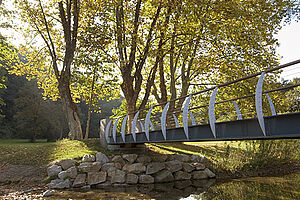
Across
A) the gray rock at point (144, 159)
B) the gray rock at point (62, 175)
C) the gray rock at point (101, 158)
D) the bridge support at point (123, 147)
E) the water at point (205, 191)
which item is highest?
the bridge support at point (123, 147)

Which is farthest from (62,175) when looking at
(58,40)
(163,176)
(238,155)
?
(58,40)

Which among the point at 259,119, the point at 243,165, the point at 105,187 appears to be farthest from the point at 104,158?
the point at 259,119

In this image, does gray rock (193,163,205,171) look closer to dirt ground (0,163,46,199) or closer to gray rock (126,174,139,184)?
gray rock (126,174,139,184)

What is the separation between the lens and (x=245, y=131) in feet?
21.1

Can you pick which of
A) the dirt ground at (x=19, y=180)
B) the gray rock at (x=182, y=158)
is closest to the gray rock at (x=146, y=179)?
the gray rock at (x=182, y=158)

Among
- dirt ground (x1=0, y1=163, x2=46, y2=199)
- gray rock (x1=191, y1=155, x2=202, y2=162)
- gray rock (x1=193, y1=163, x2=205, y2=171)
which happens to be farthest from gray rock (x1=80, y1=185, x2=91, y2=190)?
gray rock (x1=191, y1=155, x2=202, y2=162)

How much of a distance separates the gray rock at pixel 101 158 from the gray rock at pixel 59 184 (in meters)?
1.94

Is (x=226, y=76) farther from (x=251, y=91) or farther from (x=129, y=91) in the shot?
(x=129, y=91)

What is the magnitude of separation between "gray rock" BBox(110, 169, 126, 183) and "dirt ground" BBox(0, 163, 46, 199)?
299cm

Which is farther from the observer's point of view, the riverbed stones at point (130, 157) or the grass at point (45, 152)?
the riverbed stones at point (130, 157)

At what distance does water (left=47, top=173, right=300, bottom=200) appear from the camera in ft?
31.8

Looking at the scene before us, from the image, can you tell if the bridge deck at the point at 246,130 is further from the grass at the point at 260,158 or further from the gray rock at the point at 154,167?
the grass at the point at 260,158

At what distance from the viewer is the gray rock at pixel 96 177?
11.5m

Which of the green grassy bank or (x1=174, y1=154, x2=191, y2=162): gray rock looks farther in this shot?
Result: (x1=174, y1=154, x2=191, y2=162): gray rock
